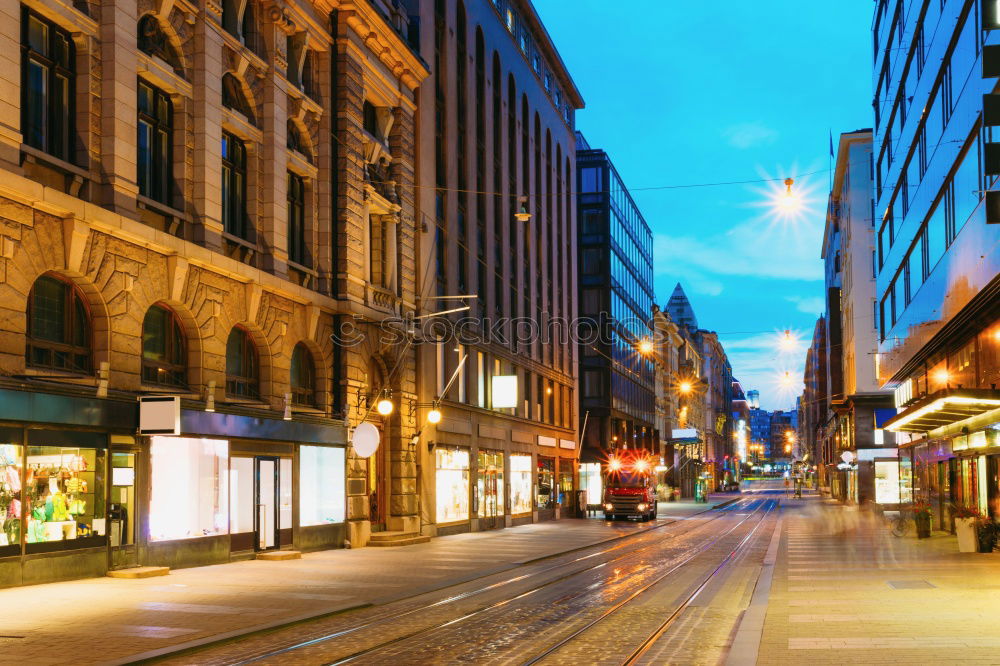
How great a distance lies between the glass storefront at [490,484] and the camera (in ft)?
156

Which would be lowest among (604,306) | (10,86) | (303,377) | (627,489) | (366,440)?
(627,489)

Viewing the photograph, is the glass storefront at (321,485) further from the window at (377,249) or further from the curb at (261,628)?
the curb at (261,628)

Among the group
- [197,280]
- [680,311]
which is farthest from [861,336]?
[680,311]

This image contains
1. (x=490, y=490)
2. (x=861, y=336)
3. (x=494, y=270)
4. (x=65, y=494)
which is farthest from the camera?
(x=861, y=336)

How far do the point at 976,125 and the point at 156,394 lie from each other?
2024cm

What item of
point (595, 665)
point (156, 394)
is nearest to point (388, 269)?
point (156, 394)

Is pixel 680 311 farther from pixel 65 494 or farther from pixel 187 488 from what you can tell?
pixel 65 494

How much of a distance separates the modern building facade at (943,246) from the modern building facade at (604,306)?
30.6m

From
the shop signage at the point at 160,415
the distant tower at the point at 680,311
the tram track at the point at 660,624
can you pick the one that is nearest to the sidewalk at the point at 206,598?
the shop signage at the point at 160,415

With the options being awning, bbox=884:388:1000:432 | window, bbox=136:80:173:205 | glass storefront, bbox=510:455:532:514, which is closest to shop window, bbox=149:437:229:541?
window, bbox=136:80:173:205

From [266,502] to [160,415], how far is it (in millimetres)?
7087

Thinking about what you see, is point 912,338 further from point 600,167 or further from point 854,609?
point 600,167

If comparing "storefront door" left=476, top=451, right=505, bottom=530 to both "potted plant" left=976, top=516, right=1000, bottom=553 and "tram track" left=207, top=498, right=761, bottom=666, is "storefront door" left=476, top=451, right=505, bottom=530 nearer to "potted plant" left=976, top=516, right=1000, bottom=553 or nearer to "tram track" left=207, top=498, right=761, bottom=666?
"tram track" left=207, top=498, right=761, bottom=666

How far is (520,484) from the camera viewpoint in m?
54.1
